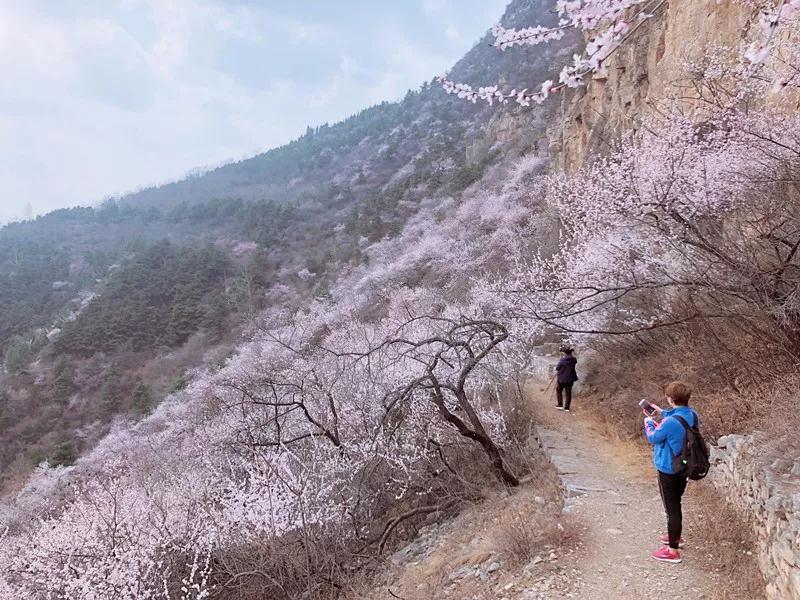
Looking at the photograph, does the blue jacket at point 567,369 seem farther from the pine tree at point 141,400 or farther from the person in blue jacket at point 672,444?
the pine tree at point 141,400

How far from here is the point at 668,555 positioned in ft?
14.6

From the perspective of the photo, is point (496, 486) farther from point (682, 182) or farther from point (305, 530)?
point (682, 182)

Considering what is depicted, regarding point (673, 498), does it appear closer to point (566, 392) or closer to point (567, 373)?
point (567, 373)

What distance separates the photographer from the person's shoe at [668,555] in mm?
4414

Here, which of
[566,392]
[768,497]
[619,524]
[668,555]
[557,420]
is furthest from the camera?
[566,392]

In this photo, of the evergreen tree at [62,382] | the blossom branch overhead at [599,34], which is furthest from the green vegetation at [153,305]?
the blossom branch overhead at [599,34]

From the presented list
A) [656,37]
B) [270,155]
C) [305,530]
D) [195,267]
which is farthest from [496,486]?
[270,155]

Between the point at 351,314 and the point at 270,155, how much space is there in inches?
3094

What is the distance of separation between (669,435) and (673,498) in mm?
617

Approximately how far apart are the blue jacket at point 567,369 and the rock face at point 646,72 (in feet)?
19.2

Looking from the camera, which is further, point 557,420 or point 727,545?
point 557,420

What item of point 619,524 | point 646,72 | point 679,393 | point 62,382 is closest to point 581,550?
point 619,524

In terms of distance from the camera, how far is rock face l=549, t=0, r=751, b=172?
11.4 meters

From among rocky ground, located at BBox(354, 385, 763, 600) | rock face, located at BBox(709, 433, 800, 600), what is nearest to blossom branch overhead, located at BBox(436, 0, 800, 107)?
rock face, located at BBox(709, 433, 800, 600)
